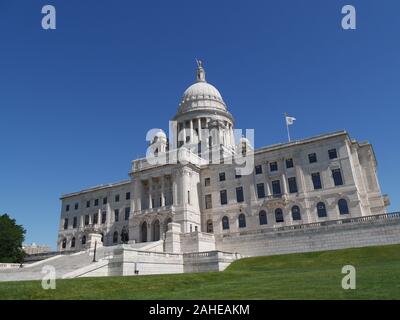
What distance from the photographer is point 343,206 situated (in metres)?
50.0

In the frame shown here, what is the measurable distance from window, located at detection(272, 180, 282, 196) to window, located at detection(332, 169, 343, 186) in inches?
335

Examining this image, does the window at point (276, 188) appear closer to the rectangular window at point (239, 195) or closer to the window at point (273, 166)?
the window at point (273, 166)

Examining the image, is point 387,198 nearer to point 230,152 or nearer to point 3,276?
point 230,152

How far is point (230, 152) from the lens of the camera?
76188mm

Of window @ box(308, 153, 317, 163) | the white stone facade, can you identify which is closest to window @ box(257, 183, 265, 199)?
the white stone facade

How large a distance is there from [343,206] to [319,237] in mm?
8755

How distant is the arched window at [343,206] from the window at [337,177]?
2.59 m

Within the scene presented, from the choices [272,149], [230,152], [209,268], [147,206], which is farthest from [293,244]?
[230,152]

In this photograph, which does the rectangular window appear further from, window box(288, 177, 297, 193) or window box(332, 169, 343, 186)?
window box(332, 169, 343, 186)

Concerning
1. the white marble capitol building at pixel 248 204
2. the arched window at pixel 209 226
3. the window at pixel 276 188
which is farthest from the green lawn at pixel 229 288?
the arched window at pixel 209 226

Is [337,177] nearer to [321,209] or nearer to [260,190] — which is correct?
[321,209]

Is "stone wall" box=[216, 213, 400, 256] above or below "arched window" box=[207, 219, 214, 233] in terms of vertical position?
below

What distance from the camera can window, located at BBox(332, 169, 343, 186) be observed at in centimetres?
5112
